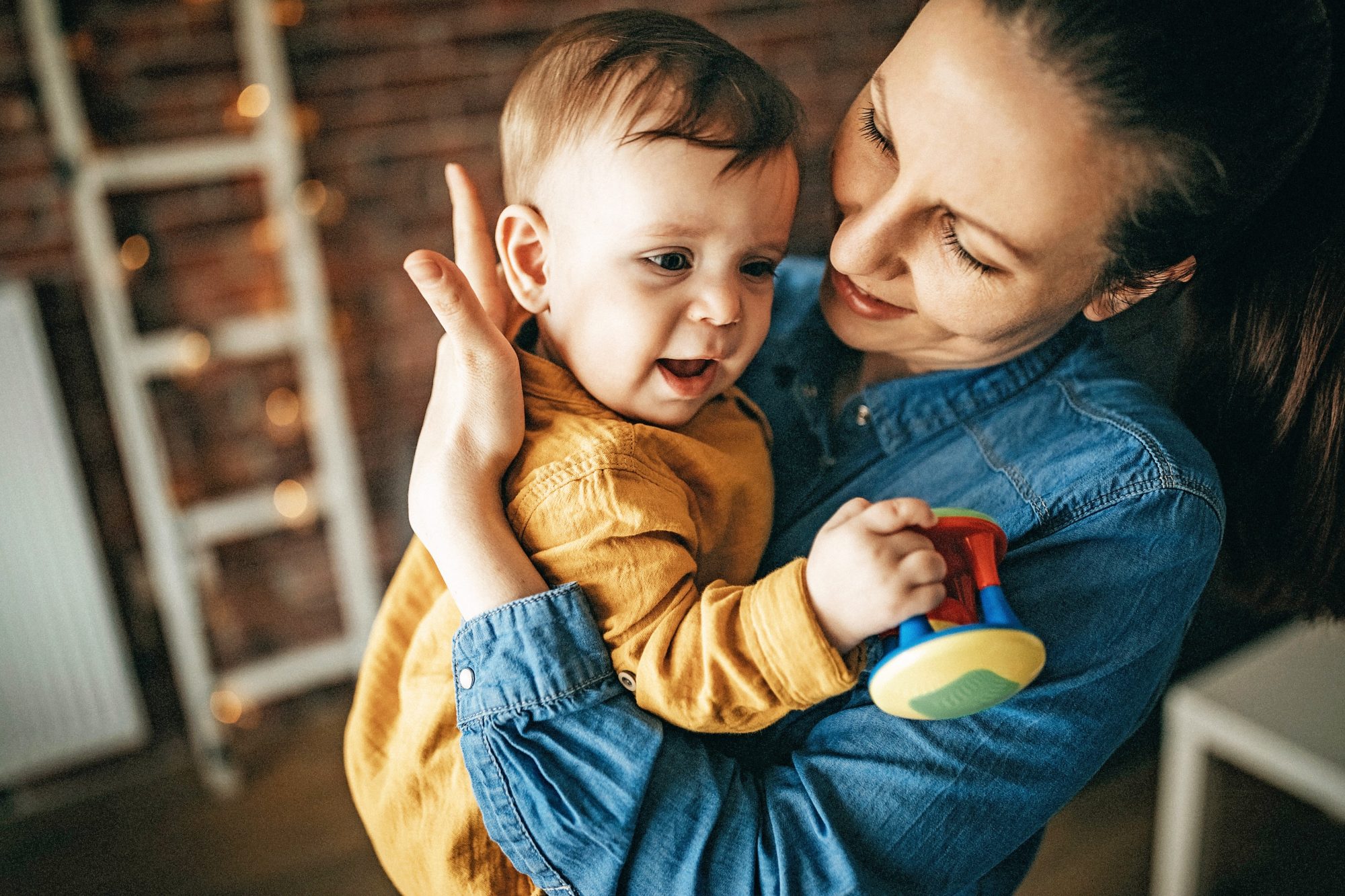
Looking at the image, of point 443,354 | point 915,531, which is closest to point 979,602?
point 915,531

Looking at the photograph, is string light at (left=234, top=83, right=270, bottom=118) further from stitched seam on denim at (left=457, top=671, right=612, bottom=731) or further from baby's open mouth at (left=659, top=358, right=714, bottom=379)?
stitched seam on denim at (left=457, top=671, right=612, bottom=731)

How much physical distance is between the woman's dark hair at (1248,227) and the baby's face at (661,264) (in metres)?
0.26

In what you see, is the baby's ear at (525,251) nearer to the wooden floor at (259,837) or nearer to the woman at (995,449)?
the woman at (995,449)

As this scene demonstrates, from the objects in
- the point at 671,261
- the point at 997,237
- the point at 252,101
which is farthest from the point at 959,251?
the point at 252,101

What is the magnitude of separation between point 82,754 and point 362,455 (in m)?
1.07

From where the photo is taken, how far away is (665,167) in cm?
80

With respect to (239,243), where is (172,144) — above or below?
above

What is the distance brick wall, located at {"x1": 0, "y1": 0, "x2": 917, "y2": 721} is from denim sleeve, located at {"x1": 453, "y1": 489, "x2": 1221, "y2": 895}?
1.59m

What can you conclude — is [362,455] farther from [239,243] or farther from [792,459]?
[792,459]

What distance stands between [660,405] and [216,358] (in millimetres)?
1847

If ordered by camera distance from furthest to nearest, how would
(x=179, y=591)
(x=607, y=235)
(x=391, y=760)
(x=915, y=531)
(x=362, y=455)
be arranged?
(x=362, y=455), (x=179, y=591), (x=391, y=760), (x=607, y=235), (x=915, y=531)

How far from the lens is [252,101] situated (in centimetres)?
224

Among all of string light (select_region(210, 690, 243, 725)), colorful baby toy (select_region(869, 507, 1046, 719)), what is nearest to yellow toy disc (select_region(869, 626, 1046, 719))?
colorful baby toy (select_region(869, 507, 1046, 719))

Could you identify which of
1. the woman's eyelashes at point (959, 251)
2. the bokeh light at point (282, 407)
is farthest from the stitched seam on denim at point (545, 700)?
the bokeh light at point (282, 407)
